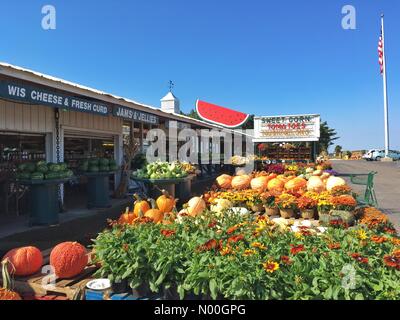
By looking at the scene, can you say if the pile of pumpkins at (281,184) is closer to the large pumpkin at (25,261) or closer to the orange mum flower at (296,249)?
the orange mum flower at (296,249)

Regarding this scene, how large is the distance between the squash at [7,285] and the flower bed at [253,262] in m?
0.71

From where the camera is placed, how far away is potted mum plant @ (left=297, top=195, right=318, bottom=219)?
5781 mm

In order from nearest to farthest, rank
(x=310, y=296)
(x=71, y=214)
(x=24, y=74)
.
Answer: (x=310, y=296), (x=24, y=74), (x=71, y=214)

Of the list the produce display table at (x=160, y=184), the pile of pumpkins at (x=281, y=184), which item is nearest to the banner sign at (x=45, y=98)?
the produce display table at (x=160, y=184)

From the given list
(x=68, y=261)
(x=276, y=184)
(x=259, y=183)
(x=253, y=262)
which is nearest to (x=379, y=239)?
(x=253, y=262)

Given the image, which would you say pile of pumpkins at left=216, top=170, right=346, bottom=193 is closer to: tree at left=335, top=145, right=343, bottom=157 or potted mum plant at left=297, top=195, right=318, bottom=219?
potted mum plant at left=297, top=195, right=318, bottom=219

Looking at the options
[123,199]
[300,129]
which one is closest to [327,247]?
[123,199]

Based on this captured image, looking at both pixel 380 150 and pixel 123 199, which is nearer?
pixel 123 199

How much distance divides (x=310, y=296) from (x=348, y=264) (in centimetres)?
40

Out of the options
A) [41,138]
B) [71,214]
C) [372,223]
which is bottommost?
[71,214]

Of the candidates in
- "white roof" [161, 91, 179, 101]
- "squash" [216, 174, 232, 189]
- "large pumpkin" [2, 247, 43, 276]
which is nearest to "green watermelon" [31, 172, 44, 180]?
"large pumpkin" [2, 247, 43, 276]

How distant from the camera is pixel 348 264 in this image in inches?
98.0

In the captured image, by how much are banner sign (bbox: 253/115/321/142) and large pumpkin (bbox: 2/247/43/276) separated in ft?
49.0
